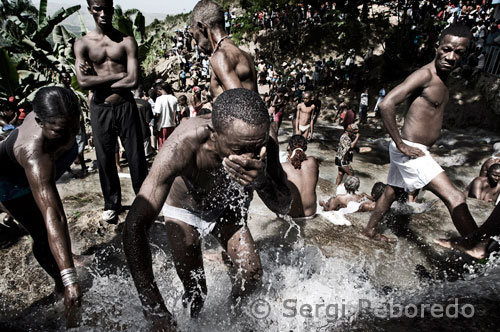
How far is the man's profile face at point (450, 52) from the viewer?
272 cm

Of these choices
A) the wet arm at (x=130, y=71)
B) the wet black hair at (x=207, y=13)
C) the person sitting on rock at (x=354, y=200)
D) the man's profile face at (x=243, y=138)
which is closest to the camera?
the man's profile face at (x=243, y=138)

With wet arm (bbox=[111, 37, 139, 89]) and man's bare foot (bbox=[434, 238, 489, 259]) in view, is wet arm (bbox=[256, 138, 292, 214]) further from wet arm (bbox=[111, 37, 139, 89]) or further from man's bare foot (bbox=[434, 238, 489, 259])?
wet arm (bbox=[111, 37, 139, 89])

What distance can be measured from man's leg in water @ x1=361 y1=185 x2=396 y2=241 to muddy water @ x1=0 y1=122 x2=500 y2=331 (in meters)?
0.12

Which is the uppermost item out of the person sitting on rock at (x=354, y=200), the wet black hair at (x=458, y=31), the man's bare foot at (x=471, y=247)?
the wet black hair at (x=458, y=31)

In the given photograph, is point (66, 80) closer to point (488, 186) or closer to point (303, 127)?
point (303, 127)

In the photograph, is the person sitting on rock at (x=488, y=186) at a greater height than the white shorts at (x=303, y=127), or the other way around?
the person sitting on rock at (x=488, y=186)

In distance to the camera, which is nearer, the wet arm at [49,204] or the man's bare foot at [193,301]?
the wet arm at [49,204]

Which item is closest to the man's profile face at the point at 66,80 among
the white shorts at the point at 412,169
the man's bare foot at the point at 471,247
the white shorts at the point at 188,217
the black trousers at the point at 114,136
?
the black trousers at the point at 114,136

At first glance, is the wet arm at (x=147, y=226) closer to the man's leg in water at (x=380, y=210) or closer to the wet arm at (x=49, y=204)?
the wet arm at (x=49, y=204)

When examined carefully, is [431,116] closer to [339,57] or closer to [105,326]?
[105,326]

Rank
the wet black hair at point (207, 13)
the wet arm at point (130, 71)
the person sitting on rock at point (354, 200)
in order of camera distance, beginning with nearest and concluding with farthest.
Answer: the wet black hair at point (207, 13)
the wet arm at point (130, 71)
the person sitting on rock at point (354, 200)

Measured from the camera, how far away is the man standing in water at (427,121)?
9.05ft

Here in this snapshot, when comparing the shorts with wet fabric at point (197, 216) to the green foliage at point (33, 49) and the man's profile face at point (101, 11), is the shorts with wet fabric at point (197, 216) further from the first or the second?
the green foliage at point (33, 49)

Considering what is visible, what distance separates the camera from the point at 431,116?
296 cm
